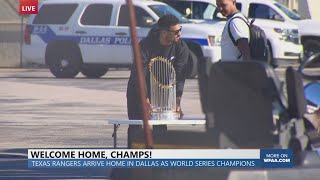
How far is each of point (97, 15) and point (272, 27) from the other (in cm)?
435

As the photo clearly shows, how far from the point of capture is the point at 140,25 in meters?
24.1

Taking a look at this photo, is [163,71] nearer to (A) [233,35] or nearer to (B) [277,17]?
(A) [233,35]

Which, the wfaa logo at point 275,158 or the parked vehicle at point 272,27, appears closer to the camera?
the wfaa logo at point 275,158

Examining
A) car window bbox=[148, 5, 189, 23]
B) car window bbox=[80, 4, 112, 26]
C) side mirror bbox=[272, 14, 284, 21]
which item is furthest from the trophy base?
side mirror bbox=[272, 14, 284, 21]

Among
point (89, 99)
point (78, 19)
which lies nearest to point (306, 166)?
point (89, 99)

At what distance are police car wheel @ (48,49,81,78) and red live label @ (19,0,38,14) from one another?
1.48m

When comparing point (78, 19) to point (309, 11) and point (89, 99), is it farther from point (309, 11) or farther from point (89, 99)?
point (309, 11)

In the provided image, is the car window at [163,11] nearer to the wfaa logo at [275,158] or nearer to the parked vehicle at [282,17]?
the parked vehicle at [282,17]

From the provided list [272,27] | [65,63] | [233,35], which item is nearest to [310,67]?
[233,35]

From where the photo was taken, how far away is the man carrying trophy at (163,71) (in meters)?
9.70

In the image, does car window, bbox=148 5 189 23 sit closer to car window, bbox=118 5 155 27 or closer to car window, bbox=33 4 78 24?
car window, bbox=118 5 155 27

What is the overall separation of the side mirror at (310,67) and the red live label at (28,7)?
20.8 m

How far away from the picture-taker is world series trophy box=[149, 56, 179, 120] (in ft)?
31.8

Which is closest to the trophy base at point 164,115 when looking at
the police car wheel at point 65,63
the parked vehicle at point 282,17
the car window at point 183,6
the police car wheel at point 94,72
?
the police car wheel at point 65,63
